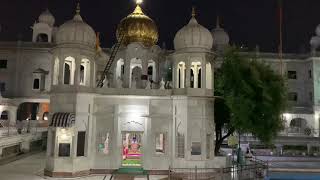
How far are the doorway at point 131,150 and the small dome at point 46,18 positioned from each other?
30.4 meters

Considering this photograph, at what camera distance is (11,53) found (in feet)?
150

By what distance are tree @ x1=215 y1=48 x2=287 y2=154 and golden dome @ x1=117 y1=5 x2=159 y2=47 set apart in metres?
6.94

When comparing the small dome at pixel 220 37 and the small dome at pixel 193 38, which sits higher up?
the small dome at pixel 220 37

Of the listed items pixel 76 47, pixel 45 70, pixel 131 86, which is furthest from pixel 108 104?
pixel 45 70

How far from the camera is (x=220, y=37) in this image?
45.2 meters

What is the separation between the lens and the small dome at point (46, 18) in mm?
50000

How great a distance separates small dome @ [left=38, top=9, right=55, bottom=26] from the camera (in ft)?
164

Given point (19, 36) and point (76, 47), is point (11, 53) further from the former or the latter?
point (76, 47)

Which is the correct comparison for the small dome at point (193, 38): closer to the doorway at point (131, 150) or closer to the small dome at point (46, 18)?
the doorway at point (131, 150)

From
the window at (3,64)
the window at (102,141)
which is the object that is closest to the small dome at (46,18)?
the window at (3,64)

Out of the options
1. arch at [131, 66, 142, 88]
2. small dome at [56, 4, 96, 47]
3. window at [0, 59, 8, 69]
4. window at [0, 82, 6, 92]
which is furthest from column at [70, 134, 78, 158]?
window at [0, 59, 8, 69]

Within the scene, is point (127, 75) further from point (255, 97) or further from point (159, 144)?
point (255, 97)

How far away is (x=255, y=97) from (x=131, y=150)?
11425mm

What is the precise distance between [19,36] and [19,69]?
16.0ft
